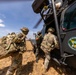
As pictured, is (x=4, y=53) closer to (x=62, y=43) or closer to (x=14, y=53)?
A: (x=14, y=53)

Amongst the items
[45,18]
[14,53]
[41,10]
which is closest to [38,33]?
[45,18]

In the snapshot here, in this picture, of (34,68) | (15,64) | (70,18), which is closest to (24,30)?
(15,64)

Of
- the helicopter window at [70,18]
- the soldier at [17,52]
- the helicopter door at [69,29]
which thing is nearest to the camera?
the helicopter door at [69,29]

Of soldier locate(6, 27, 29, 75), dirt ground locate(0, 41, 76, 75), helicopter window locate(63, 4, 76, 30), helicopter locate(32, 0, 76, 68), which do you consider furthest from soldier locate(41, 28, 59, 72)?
helicopter window locate(63, 4, 76, 30)

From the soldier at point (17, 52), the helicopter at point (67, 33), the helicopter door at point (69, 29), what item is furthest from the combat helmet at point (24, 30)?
the helicopter door at point (69, 29)

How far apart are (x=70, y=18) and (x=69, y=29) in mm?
338

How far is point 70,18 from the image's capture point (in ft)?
15.1

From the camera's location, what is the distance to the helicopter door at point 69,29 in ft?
14.1

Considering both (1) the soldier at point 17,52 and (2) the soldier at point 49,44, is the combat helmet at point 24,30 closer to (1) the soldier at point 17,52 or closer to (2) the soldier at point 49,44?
(1) the soldier at point 17,52

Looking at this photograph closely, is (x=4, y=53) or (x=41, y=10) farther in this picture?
(x=41, y=10)

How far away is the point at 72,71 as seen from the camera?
19.0ft

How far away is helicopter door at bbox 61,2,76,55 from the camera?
429 cm

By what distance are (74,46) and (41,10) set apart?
264cm

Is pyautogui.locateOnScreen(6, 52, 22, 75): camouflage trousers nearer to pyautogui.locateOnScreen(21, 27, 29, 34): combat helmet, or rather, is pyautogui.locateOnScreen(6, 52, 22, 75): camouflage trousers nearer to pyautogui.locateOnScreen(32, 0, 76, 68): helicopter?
pyautogui.locateOnScreen(21, 27, 29, 34): combat helmet
